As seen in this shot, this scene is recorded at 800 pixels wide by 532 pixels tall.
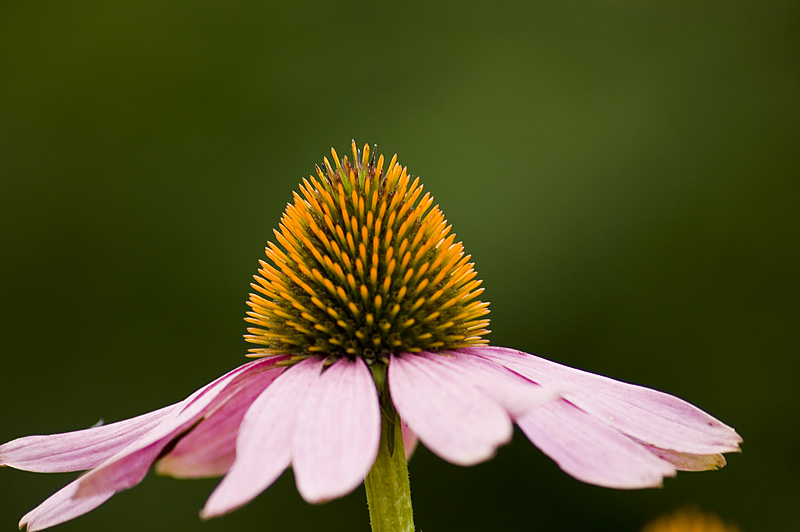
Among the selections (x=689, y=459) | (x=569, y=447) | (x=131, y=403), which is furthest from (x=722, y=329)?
(x=569, y=447)

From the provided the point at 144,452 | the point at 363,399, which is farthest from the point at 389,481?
the point at 144,452

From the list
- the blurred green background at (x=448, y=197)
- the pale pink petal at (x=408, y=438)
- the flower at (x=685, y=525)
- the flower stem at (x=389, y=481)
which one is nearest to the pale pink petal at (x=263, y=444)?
the flower stem at (x=389, y=481)

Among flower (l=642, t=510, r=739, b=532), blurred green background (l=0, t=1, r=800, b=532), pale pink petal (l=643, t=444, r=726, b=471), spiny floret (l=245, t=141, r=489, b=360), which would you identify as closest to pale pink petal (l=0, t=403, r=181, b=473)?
spiny floret (l=245, t=141, r=489, b=360)

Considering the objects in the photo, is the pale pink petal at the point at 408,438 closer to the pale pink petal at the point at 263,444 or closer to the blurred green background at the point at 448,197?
the pale pink petal at the point at 263,444

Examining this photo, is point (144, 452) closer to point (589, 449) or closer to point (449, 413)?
point (449, 413)

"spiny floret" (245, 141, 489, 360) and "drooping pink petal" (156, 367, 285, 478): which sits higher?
"spiny floret" (245, 141, 489, 360)

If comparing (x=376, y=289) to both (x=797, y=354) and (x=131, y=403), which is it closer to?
(x=131, y=403)

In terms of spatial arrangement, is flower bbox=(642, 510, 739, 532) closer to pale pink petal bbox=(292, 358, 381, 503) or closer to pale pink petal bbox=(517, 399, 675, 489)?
pale pink petal bbox=(517, 399, 675, 489)
